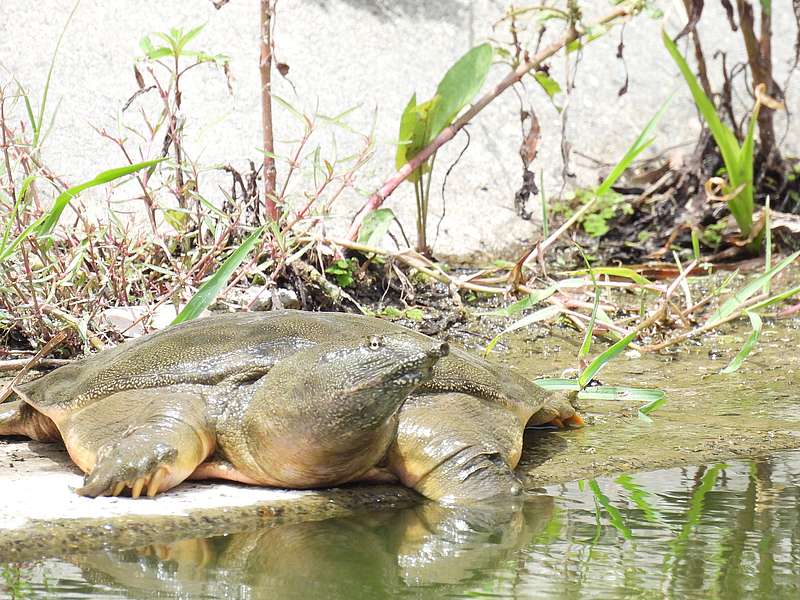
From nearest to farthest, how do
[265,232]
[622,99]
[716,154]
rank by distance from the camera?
[265,232] < [716,154] < [622,99]

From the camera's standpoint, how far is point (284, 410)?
8.37 ft

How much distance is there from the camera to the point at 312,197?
3859mm

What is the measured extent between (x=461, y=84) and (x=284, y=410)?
87.2 inches

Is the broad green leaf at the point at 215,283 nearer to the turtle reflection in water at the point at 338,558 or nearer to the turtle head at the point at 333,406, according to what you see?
the turtle head at the point at 333,406

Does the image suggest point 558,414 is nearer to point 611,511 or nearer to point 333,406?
point 611,511

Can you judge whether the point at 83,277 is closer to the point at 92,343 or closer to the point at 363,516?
the point at 92,343

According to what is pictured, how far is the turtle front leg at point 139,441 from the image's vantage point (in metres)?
2.46

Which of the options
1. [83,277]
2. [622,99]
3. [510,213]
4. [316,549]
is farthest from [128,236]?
[622,99]

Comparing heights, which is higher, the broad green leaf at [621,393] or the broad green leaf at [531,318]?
the broad green leaf at [531,318]

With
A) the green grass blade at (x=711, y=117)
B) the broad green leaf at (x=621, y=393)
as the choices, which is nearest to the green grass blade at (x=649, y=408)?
the broad green leaf at (x=621, y=393)

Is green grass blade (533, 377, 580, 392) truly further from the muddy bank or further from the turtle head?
the turtle head

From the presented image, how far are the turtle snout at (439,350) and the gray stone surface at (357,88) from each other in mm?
2443

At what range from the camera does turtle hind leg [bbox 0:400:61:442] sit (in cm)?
304

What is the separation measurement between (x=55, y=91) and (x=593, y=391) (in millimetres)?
3075
